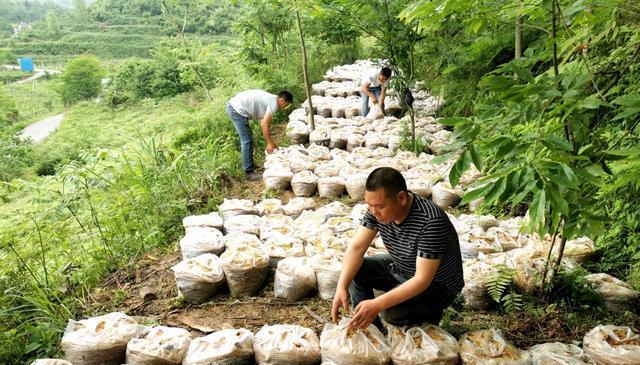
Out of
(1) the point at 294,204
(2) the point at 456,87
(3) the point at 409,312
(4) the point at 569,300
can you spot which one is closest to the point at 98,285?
(1) the point at 294,204

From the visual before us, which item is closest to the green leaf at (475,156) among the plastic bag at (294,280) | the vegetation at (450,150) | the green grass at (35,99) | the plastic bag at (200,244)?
the vegetation at (450,150)

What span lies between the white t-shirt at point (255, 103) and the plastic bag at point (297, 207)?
1.58 metres

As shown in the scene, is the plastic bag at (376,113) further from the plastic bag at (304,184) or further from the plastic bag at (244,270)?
the plastic bag at (244,270)

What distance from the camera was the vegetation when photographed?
1649 mm

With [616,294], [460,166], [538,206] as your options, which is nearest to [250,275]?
[460,166]

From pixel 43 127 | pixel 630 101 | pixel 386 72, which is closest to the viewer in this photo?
pixel 630 101

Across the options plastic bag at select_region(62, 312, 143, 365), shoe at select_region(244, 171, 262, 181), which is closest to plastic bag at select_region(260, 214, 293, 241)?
plastic bag at select_region(62, 312, 143, 365)

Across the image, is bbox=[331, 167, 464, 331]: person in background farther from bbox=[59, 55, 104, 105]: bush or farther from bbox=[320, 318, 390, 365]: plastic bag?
bbox=[59, 55, 104, 105]: bush

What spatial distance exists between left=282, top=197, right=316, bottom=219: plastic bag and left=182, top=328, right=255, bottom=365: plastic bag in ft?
6.47

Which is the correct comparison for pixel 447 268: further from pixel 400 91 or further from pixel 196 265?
pixel 400 91

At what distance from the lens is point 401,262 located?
2373 mm

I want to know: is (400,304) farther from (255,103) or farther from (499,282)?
(255,103)

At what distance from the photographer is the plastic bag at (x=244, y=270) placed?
303cm

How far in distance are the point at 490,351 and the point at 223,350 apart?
1389 mm
